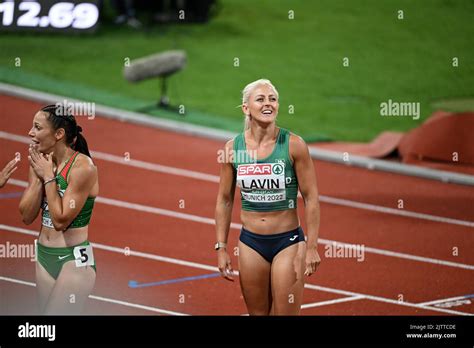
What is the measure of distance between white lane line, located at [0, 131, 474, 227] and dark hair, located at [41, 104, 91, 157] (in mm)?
5916

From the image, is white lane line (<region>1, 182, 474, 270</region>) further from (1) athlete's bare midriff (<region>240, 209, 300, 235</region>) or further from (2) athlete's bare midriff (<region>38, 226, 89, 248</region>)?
(2) athlete's bare midriff (<region>38, 226, 89, 248</region>)

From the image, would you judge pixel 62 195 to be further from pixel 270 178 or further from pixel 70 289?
pixel 270 178

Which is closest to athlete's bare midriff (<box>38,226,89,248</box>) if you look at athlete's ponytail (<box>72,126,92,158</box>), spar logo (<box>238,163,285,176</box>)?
athlete's ponytail (<box>72,126,92,158</box>)

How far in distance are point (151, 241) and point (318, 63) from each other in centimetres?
908

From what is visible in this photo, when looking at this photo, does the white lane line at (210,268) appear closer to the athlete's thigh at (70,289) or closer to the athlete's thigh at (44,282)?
the athlete's thigh at (70,289)

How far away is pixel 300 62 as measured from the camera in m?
20.3

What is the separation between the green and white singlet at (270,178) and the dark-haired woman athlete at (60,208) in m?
1.01

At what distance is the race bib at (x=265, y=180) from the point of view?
25.3 feet

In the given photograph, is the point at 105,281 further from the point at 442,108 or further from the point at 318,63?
the point at 318,63

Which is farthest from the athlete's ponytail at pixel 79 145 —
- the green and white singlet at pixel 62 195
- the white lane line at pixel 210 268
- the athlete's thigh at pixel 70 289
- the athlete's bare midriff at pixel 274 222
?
the white lane line at pixel 210 268

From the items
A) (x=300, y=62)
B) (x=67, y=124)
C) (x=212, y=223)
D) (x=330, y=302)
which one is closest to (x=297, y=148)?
(x=67, y=124)

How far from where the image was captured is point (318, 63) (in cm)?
2016

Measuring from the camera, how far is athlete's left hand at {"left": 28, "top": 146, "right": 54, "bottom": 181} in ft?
24.5
